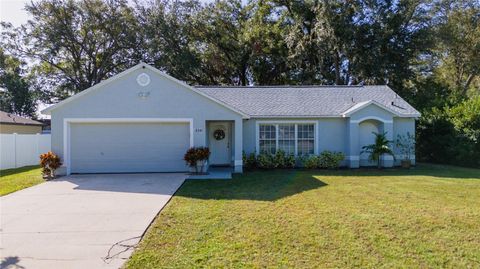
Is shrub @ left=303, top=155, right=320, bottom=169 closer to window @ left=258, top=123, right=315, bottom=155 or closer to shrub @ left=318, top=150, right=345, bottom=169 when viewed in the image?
shrub @ left=318, top=150, right=345, bottom=169

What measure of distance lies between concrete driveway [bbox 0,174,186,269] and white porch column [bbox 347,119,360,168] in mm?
8413

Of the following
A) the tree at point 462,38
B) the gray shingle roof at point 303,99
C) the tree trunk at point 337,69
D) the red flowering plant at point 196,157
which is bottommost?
the red flowering plant at point 196,157

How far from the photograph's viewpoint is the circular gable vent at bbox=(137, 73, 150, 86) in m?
13.4

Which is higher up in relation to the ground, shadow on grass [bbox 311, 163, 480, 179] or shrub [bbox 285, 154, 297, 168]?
shrub [bbox 285, 154, 297, 168]

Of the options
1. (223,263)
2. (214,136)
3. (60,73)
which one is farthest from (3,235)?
(60,73)

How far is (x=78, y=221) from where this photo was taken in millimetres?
6906

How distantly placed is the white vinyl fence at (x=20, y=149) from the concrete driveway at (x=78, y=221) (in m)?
6.67

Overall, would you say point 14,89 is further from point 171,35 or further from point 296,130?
point 296,130

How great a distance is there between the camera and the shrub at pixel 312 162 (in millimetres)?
15391

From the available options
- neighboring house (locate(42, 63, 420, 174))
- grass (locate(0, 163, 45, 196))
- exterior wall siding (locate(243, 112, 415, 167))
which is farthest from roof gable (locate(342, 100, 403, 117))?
grass (locate(0, 163, 45, 196))

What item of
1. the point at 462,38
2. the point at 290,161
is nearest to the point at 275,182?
the point at 290,161

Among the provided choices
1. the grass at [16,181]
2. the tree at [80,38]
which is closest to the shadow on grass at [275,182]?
the grass at [16,181]

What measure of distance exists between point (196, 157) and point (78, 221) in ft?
21.2

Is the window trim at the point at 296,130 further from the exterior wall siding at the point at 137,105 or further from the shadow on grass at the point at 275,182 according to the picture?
the exterior wall siding at the point at 137,105
